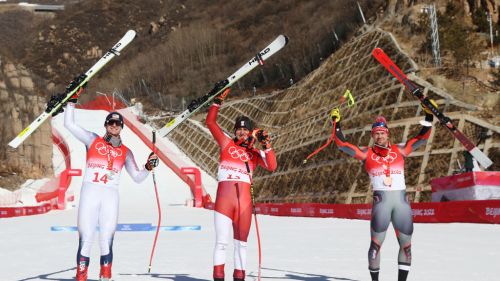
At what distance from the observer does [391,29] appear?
39.6 metres

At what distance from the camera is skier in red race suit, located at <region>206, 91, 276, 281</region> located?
7.70 metres

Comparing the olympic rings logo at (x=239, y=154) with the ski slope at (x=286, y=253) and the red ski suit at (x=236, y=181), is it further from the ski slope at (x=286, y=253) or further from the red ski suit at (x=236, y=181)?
the ski slope at (x=286, y=253)

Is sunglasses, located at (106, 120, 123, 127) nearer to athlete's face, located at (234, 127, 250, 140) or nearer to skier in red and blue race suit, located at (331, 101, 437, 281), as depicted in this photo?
athlete's face, located at (234, 127, 250, 140)

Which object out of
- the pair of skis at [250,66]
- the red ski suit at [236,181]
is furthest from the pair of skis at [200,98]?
the red ski suit at [236,181]

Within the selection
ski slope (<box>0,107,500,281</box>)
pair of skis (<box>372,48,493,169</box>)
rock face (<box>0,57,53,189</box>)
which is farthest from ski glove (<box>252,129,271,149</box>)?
rock face (<box>0,57,53,189</box>)

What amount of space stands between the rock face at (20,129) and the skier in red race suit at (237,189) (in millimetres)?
37141

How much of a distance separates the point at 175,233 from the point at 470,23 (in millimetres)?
28047

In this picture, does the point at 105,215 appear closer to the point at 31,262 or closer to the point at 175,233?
the point at 31,262

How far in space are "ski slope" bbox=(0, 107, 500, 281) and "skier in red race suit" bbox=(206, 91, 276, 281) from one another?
1.18m

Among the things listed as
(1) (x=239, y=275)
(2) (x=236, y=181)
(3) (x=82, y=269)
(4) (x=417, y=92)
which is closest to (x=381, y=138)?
(4) (x=417, y=92)

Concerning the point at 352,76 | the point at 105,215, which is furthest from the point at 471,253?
the point at 352,76

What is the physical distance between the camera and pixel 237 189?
786cm

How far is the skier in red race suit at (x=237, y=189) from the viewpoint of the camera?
770cm

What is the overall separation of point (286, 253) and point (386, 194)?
4779mm
